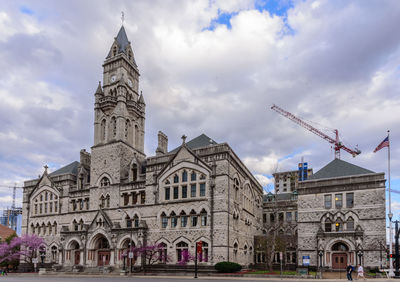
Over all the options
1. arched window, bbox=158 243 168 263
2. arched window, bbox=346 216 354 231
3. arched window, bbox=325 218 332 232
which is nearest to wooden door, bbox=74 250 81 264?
arched window, bbox=158 243 168 263

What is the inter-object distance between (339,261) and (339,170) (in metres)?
10.8

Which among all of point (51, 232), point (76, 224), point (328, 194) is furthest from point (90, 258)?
point (328, 194)

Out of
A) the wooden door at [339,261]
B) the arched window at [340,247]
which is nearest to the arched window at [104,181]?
the arched window at [340,247]

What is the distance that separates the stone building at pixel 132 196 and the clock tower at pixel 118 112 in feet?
0.46

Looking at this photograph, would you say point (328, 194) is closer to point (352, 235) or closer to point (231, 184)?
point (352, 235)

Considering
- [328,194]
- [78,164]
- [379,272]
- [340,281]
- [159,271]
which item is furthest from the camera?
[78,164]

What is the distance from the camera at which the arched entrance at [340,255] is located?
143ft

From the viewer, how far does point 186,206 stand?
1764 inches

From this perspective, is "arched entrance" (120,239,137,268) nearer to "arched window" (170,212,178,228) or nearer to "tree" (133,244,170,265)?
"tree" (133,244,170,265)

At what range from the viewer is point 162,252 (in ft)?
148

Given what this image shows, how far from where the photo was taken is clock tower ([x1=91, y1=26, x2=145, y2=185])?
5344 cm

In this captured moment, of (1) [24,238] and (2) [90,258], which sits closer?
(2) [90,258]

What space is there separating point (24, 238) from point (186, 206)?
26.1m

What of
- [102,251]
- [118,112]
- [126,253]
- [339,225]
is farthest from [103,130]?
[339,225]
